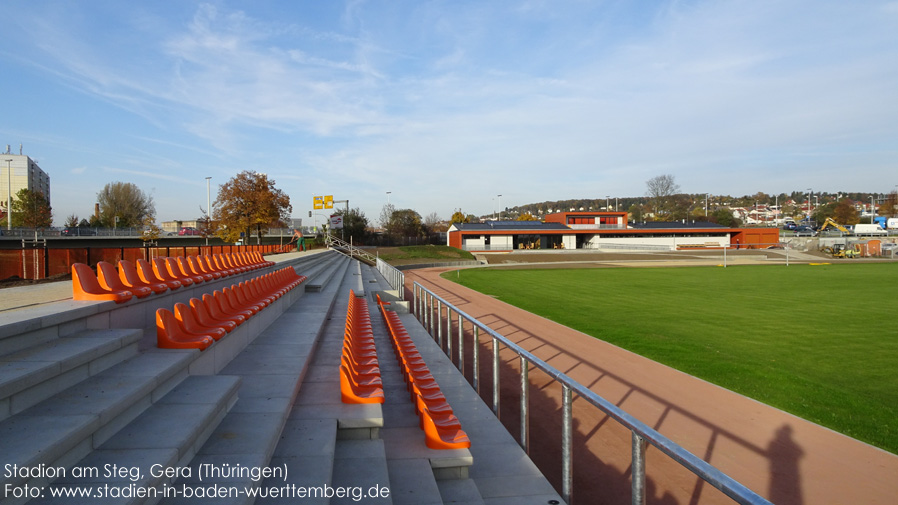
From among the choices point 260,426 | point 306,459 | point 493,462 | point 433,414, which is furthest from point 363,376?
point 306,459

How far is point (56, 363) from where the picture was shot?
2.69 metres

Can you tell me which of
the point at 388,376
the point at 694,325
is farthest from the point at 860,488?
the point at 694,325

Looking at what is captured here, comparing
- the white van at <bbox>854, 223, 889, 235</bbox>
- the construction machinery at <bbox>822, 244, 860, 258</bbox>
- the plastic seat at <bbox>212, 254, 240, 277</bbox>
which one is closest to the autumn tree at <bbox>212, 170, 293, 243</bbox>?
the plastic seat at <bbox>212, 254, 240, 277</bbox>

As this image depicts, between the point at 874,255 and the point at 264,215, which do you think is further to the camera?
the point at 874,255

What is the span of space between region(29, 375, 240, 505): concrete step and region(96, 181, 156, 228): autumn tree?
243 ft

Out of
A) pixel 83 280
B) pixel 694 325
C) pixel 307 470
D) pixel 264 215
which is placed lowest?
pixel 694 325

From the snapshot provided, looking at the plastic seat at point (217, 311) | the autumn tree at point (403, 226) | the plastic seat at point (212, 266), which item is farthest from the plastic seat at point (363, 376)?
the autumn tree at point (403, 226)

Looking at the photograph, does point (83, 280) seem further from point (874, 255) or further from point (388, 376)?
point (874, 255)

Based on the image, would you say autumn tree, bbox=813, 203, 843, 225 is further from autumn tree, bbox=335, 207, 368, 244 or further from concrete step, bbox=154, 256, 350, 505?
concrete step, bbox=154, 256, 350, 505

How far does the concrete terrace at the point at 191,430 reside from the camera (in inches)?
87.2

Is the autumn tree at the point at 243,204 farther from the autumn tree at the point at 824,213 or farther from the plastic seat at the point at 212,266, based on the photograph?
the autumn tree at the point at 824,213

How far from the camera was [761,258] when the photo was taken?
52938mm

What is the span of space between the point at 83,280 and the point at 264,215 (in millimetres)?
29137

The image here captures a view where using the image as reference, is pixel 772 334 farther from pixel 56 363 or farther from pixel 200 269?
pixel 56 363
